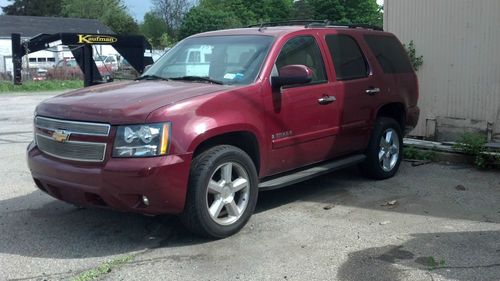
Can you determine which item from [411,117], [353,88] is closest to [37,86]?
[411,117]

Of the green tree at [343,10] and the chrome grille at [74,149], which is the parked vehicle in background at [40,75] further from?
the green tree at [343,10]

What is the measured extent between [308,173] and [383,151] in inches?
67.8

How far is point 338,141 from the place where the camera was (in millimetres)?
6613

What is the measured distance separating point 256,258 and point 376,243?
43.4 inches

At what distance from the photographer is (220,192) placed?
16.9ft

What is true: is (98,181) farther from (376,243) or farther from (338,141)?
(338,141)

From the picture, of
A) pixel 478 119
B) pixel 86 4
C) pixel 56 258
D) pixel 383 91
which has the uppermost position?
pixel 86 4

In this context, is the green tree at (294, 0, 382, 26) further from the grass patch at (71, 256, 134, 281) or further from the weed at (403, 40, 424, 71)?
the grass patch at (71, 256, 134, 281)

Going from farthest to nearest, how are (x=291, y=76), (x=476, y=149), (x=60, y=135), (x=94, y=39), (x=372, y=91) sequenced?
1. (x=94, y=39)
2. (x=476, y=149)
3. (x=372, y=91)
4. (x=291, y=76)
5. (x=60, y=135)

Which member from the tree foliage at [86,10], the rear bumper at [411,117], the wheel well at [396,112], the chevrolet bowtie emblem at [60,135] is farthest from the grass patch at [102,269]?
the tree foliage at [86,10]

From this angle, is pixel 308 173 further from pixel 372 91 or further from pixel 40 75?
pixel 40 75

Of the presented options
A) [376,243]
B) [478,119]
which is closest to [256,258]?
[376,243]

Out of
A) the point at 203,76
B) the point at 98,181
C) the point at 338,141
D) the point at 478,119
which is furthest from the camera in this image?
the point at 478,119

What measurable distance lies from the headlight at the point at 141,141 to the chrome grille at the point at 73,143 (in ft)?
0.45
